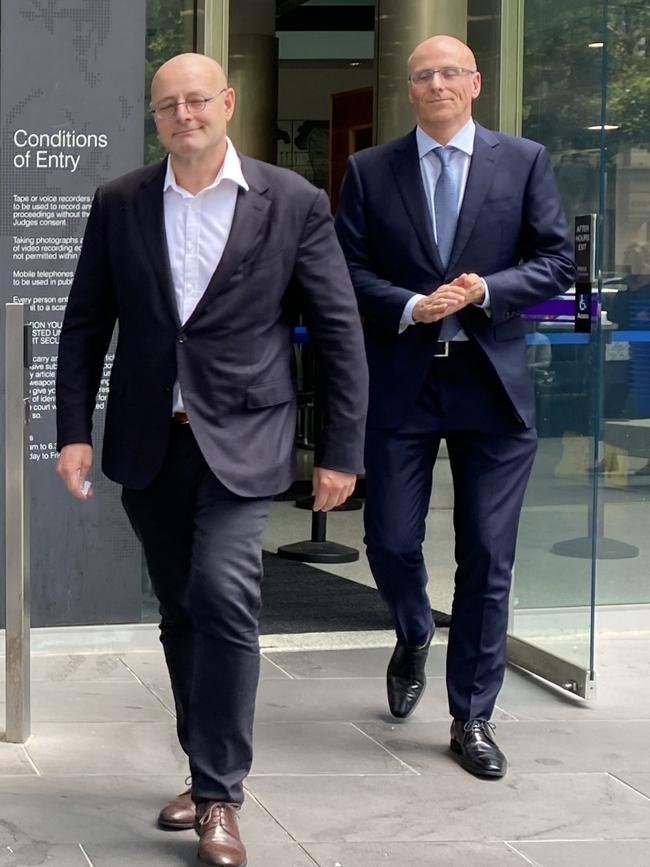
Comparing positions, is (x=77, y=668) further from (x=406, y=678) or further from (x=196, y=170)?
(x=196, y=170)

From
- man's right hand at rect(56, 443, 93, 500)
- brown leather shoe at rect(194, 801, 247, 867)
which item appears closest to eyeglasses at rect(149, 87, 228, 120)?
man's right hand at rect(56, 443, 93, 500)

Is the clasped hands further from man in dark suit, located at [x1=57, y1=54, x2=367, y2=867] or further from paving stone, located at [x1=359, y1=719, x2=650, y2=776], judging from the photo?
paving stone, located at [x1=359, y1=719, x2=650, y2=776]

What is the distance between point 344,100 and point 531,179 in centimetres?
1086

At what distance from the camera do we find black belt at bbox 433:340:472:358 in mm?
4906

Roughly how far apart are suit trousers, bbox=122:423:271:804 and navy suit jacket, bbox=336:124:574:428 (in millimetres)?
1047

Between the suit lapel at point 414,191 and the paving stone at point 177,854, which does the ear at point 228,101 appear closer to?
the suit lapel at point 414,191

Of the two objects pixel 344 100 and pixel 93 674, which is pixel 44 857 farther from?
pixel 344 100

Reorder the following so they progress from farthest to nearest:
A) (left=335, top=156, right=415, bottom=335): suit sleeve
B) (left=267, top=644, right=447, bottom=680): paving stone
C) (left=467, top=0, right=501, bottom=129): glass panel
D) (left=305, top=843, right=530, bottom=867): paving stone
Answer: (left=467, top=0, right=501, bottom=129): glass panel, (left=267, top=644, right=447, bottom=680): paving stone, (left=335, top=156, right=415, bottom=335): suit sleeve, (left=305, top=843, right=530, bottom=867): paving stone

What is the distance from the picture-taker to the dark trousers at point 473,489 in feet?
16.0

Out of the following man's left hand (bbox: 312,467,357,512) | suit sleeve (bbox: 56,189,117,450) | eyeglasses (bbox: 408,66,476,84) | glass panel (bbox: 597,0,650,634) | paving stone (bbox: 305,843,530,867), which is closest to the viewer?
paving stone (bbox: 305,843,530,867)

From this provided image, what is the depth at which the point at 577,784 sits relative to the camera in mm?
4664

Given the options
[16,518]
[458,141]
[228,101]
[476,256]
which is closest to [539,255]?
[476,256]

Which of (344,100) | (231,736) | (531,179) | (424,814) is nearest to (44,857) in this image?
(231,736)

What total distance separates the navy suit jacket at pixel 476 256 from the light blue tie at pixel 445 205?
4cm
